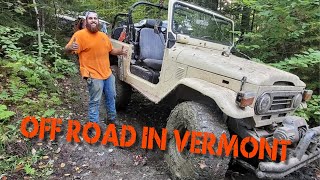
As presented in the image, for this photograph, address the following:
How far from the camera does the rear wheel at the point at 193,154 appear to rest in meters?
3.11

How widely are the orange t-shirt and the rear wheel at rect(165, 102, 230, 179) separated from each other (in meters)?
1.46

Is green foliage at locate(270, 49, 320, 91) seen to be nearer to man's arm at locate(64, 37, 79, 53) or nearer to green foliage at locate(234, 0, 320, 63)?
green foliage at locate(234, 0, 320, 63)

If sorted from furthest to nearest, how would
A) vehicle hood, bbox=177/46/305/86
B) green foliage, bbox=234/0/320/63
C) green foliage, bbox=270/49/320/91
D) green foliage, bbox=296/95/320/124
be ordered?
1. green foliage, bbox=234/0/320/63
2. green foliage, bbox=270/49/320/91
3. green foliage, bbox=296/95/320/124
4. vehicle hood, bbox=177/46/305/86

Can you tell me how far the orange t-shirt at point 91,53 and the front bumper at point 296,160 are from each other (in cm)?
266

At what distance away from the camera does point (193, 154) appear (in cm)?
322

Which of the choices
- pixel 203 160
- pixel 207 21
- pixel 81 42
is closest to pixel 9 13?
pixel 81 42

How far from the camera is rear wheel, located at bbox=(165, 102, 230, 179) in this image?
3.11 m

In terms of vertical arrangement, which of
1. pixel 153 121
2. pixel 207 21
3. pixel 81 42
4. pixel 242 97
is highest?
pixel 207 21

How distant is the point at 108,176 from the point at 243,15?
6.02m

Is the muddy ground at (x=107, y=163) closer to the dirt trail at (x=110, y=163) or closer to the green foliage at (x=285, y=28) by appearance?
the dirt trail at (x=110, y=163)

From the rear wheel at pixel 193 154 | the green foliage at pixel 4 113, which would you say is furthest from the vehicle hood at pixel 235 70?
the green foliage at pixel 4 113

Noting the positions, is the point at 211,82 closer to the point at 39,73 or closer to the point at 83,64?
the point at 83,64

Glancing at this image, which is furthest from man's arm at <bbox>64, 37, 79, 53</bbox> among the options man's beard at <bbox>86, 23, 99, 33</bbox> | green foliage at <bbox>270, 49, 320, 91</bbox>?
green foliage at <bbox>270, 49, 320, 91</bbox>

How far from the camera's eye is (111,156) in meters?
4.17
